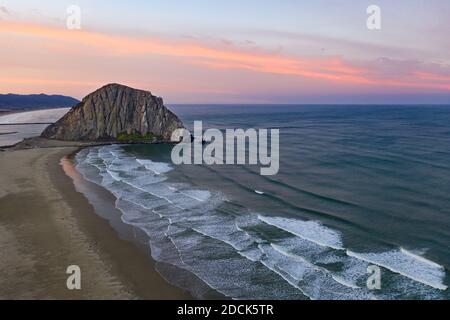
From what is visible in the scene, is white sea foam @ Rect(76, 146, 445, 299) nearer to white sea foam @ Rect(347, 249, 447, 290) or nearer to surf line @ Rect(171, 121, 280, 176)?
white sea foam @ Rect(347, 249, 447, 290)

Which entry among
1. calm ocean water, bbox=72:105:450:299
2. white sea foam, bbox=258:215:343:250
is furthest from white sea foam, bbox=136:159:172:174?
white sea foam, bbox=258:215:343:250

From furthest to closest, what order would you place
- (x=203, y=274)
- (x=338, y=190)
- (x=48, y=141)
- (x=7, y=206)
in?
(x=48, y=141) < (x=338, y=190) < (x=7, y=206) < (x=203, y=274)

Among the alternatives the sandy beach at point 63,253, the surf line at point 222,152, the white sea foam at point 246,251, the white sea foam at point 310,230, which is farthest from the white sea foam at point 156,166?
the white sea foam at point 310,230

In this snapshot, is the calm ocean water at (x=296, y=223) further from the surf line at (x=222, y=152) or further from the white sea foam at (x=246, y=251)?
the surf line at (x=222, y=152)

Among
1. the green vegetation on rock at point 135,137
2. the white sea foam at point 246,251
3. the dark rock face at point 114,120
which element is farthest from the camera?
the dark rock face at point 114,120

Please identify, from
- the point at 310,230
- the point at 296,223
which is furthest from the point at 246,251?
the point at 296,223
